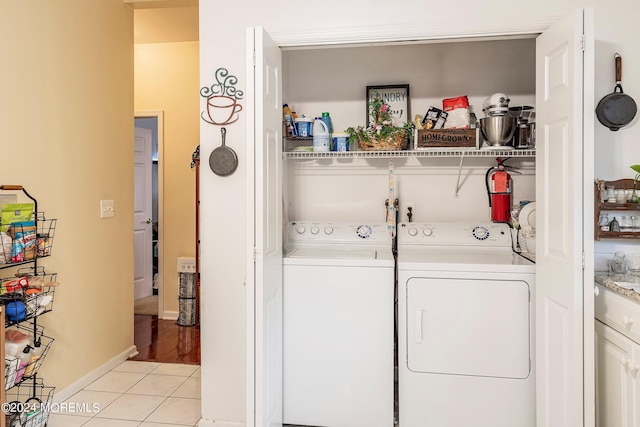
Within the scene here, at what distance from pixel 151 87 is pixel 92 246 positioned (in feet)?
6.89

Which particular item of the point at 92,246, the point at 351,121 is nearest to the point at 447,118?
the point at 351,121

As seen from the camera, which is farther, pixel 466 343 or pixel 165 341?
pixel 165 341

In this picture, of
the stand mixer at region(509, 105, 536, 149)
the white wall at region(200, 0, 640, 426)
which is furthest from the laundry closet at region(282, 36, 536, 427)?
the white wall at region(200, 0, 640, 426)

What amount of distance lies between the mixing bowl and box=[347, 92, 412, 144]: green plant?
1.39 feet

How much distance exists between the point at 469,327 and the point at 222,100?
1666 millimetres

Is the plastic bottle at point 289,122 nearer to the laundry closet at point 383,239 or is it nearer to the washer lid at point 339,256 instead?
the laundry closet at point 383,239

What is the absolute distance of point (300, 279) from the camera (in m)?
2.20

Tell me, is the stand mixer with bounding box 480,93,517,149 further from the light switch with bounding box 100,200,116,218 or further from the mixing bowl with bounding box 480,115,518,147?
the light switch with bounding box 100,200,116,218

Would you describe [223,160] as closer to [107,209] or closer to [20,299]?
[20,299]

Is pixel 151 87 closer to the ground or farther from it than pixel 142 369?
farther from it

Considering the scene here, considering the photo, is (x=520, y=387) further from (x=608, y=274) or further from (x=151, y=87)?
(x=151, y=87)

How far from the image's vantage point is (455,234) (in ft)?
8.10

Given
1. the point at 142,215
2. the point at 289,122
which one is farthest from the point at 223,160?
the point at 142,215

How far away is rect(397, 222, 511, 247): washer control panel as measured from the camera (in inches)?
96.0
